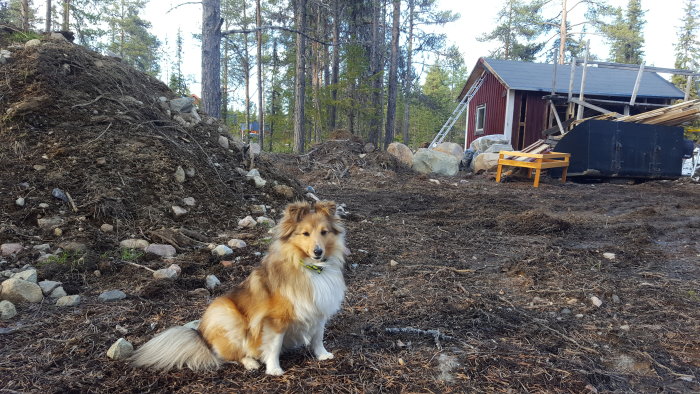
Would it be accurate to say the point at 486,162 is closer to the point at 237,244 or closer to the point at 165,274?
the point at 237,244

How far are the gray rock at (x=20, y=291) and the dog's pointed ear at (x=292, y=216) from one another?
2.45 meters

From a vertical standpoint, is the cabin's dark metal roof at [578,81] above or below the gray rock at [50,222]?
above

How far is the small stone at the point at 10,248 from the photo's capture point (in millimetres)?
4406

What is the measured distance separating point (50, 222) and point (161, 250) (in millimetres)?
1386

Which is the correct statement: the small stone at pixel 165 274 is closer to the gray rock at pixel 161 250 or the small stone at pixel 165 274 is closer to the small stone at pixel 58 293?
the gray rock at pixel 161 250

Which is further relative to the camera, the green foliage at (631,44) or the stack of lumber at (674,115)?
the green foliage at (631,44)

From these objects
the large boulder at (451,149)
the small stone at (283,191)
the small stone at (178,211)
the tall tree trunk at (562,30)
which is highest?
the tall tree trunk at (562,30)

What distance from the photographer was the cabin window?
22.7 meters

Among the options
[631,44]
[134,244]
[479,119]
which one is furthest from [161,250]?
[631,44]

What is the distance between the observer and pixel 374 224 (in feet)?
22.9

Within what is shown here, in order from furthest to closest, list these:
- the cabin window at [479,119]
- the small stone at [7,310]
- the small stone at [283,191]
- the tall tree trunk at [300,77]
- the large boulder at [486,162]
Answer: the cabin window at [479,119] → the tall tree trunk at [300,77] → the large boulder at [486,162] → the small stone at [283,191] → the small stone at [7,310]

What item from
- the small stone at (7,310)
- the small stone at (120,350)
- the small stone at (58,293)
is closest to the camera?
the small stone at (120,350)

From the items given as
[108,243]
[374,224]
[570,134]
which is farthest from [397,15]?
[108,243]

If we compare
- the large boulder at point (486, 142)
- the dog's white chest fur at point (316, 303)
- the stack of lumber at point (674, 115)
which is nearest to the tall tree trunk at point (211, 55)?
the dog's white chest fur at point (316, 303)
